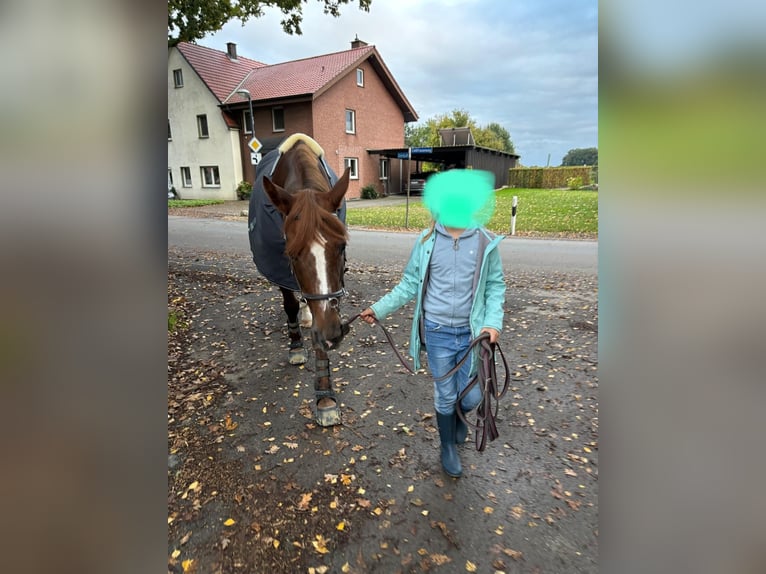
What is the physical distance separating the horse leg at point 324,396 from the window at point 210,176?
87.7 feet

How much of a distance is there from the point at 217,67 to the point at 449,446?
102 ft

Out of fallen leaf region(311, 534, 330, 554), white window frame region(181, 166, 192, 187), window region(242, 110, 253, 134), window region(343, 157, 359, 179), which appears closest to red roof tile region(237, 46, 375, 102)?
window region(242, 110, 253, 134)

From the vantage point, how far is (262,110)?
25094mm

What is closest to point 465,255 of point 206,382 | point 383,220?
point 206,382

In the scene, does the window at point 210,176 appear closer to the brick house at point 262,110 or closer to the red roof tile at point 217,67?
the brick house at point 262,110

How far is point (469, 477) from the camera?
2.81 m

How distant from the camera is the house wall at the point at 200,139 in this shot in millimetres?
25797

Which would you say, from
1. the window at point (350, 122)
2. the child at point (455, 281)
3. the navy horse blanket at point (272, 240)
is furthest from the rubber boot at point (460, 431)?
the window at point (350, 122)

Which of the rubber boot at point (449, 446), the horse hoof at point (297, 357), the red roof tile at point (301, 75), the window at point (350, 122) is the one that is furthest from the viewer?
the window at point (350, 122)

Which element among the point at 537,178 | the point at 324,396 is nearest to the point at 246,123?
the point at 537,178
